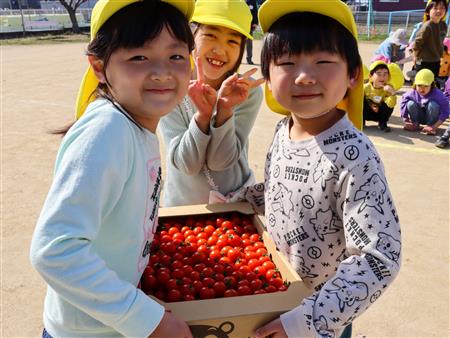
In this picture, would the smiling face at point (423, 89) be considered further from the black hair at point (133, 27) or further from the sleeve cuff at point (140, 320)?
the sleeve cuff at point (140, 320)

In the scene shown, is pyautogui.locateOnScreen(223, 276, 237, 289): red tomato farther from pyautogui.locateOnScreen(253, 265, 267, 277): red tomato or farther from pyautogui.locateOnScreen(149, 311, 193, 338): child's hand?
pyautogui.locateOnScreen(149, 311, 193, 338): child's hand

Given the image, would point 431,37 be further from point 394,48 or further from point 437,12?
point 394,48

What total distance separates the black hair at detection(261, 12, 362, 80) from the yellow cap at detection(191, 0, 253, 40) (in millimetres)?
715

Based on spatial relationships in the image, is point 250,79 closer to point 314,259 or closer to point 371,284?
point 314,259

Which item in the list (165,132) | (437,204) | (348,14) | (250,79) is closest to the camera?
(348,14)

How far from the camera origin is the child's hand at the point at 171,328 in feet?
4.71

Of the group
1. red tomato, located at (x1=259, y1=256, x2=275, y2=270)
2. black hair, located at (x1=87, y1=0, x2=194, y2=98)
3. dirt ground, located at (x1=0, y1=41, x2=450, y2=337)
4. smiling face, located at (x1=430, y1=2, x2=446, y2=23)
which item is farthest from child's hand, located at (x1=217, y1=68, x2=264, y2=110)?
smiling face, located at (x1=430, y1=2, x2=446, y2=23)

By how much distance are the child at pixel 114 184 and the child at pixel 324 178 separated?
0.39 metres

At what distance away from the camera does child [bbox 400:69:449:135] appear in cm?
743

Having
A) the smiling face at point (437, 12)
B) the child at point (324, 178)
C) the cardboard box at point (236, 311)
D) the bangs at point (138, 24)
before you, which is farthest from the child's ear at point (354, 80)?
the smiling face at point (437, 12)

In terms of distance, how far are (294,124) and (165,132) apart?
101cm

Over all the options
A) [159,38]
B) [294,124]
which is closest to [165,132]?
[294,124]

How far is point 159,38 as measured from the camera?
1563 mm

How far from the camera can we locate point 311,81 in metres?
1.66
